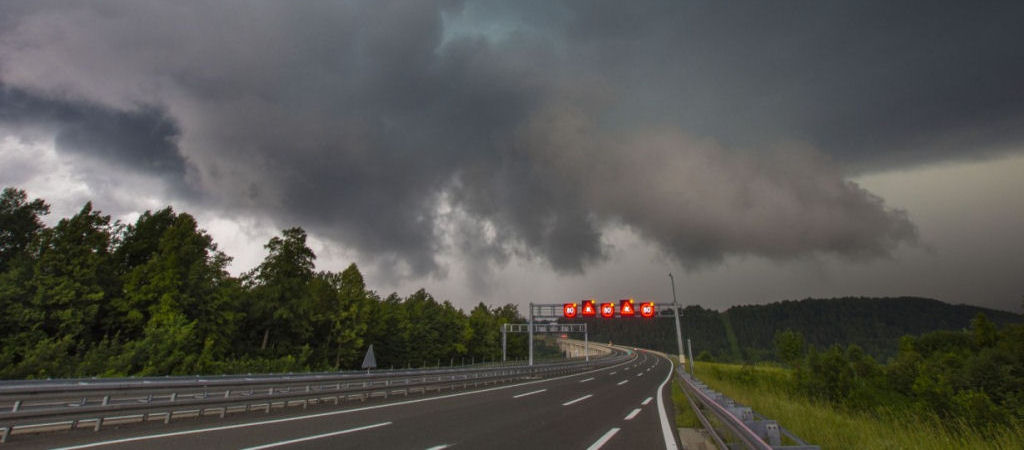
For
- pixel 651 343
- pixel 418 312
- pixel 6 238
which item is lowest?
pixel 651 343

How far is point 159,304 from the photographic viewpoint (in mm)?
35094

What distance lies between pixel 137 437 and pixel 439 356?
2510 inches

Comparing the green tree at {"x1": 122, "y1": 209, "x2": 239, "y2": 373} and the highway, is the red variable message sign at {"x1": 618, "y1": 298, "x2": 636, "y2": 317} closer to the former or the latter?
the highway

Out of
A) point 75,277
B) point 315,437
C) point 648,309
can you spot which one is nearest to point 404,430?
point 315,437

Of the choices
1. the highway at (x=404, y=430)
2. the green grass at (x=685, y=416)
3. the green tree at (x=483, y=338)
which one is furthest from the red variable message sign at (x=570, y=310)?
the green tree at (x=483, y=338)

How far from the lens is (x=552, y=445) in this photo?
788cm

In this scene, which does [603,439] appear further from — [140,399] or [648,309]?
[648,309]

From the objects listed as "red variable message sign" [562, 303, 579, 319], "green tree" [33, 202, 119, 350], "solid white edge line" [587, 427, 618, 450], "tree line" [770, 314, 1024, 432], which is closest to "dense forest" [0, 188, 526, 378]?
"green tree" [33, 202, 119, 350]

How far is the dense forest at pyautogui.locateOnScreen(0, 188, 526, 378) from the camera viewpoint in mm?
29422

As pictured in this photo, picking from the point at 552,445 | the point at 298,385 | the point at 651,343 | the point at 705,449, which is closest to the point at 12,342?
the point at 298,385

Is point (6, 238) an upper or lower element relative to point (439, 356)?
upper

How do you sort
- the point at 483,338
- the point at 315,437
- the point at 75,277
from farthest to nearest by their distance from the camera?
the point at 483,338 → the point at 75,277 → the point at 315,437

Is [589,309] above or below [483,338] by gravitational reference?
above

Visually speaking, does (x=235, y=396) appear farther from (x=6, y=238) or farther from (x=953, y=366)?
(x=953, y=366)
